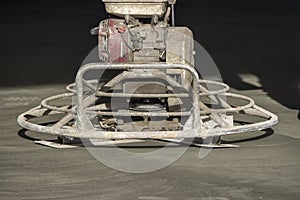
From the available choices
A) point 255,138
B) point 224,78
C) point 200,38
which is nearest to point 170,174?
point 255,138

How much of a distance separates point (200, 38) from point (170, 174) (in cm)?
662

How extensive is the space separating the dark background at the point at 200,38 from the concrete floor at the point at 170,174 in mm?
1714

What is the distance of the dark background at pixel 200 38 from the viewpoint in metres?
9.05

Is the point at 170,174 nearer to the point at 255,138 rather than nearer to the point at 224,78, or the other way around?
the point at 255,138

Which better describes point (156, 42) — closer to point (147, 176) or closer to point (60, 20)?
point (147, 176)

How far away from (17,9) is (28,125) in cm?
1019

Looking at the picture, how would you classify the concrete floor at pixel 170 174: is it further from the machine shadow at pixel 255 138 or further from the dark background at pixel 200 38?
the dark background at pixel 200 38

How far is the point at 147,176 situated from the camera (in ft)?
17.5

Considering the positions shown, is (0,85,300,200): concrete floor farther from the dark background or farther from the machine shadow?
the dark background

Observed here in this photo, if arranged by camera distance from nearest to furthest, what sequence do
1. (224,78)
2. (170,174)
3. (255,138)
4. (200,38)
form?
(170,174)
(255,138)
(224,78)
(200,38)

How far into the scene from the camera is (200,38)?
465 inches

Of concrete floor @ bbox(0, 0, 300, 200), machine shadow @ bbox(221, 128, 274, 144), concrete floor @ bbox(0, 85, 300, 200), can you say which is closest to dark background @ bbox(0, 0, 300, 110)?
concrete floor @ bbox(0, 0, 300, 200)

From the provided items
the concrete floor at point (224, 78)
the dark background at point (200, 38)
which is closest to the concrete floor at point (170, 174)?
the concrete floor at point (224, 78)

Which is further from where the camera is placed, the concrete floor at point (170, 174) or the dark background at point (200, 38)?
the dark background at point (200, 38)
